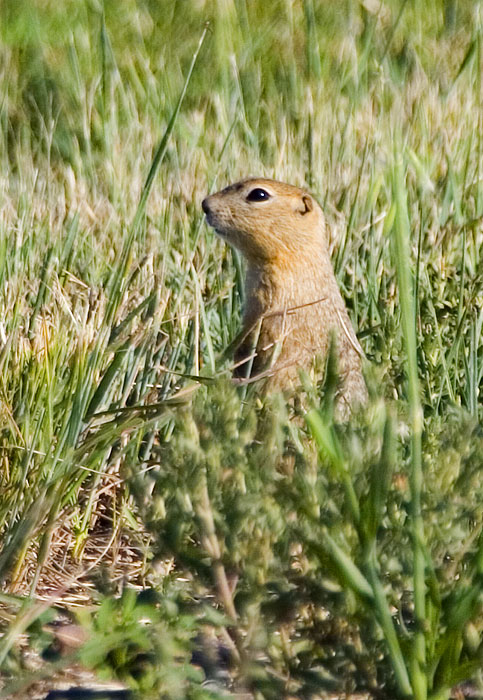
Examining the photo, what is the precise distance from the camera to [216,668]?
220 cm

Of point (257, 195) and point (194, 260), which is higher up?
point (257, 195)

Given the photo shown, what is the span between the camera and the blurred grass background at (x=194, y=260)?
212cm

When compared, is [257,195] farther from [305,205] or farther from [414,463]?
[414,463]

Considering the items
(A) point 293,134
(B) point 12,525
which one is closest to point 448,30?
(A) point 293,134

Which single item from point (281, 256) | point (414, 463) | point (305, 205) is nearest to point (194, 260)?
point (281, 256)

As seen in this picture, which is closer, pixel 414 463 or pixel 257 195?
pixel 414 463

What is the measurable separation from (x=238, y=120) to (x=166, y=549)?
325cm

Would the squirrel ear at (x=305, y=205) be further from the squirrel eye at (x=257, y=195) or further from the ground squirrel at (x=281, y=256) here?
the squirrel eye at (x=257, y=195)

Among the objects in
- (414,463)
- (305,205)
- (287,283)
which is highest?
(414,463)

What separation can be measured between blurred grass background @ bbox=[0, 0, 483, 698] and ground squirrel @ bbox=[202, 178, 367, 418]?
9 centimetres

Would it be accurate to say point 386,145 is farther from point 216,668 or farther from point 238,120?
point 216,668

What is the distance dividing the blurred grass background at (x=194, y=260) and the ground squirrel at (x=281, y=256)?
0.28 ft

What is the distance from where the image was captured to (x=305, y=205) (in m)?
4.39

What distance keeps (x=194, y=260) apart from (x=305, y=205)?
1.39 ft
